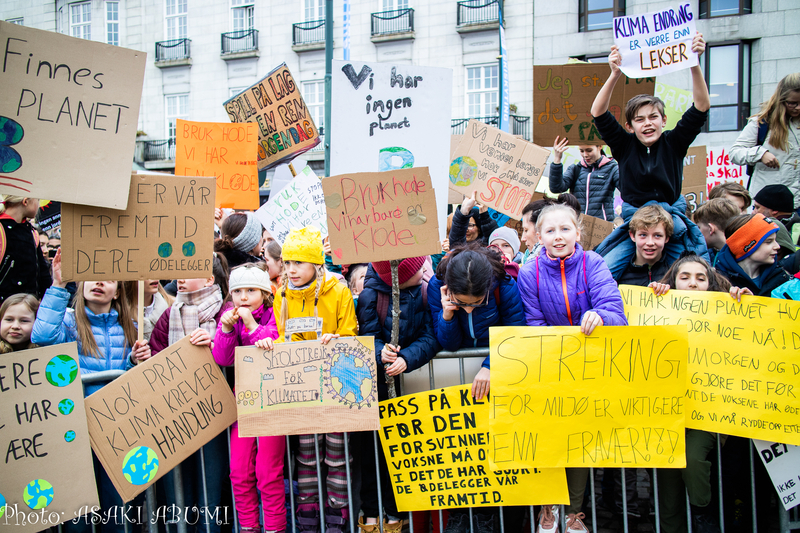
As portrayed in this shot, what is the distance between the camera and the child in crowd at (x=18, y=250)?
4.45 meters

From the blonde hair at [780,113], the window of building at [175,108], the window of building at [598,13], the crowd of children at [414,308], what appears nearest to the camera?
the crowd of children at [414,308]

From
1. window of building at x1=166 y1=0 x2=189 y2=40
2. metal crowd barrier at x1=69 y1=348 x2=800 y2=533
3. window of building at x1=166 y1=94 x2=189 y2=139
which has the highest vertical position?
window of building at x1=166 y1=0 x2=189 y2=40

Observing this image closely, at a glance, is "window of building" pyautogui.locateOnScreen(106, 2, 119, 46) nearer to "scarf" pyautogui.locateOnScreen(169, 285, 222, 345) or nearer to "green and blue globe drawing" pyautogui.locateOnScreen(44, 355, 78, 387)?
"scarf" pyautogui.locateOnScreen(169, 285, 222, 345)

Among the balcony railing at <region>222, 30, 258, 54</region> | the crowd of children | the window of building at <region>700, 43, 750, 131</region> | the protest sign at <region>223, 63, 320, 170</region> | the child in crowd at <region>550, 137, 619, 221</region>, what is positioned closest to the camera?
the crowd of children

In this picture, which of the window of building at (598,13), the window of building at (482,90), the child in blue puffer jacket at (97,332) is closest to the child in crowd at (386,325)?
the child in blue puffer jacket at (97,332)

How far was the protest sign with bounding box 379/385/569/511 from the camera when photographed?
2834 mm

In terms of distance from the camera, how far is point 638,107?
361cm

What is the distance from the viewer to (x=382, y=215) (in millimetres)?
2752

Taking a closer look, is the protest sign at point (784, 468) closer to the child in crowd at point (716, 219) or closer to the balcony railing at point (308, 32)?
the child in crowd at point (716, 219)

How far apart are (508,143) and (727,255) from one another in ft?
6.29

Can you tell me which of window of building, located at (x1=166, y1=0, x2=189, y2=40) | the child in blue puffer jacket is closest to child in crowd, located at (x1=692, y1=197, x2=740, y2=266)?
the child in blue puffer jacket

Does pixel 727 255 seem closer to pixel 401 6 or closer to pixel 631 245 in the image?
pixel 631 245

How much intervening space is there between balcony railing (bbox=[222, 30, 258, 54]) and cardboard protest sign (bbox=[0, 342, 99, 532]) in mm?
20859

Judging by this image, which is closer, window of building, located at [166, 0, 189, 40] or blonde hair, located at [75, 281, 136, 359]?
blonde hair, located at [75, 281, 136, 359]
